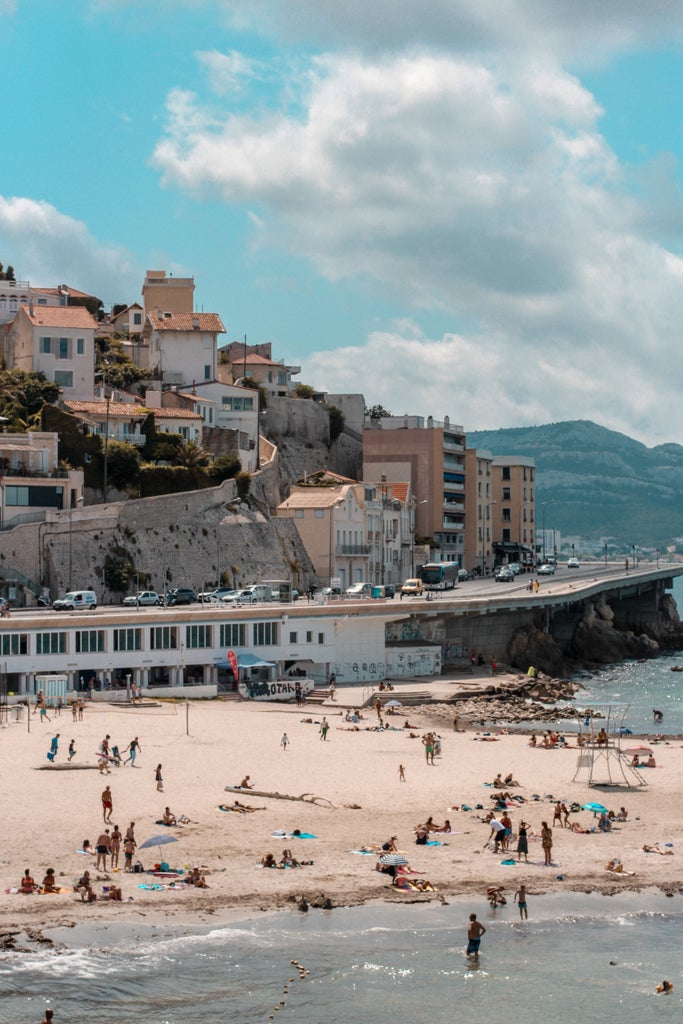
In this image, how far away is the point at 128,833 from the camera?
3466 centimetres

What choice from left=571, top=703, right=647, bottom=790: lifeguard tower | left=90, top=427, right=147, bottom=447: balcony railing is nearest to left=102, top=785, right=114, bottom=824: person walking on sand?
left=571, top=703, right=647, bottom=790: lifeguard tower

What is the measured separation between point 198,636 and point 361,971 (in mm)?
36766

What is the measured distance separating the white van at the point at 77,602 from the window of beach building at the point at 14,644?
375 inches

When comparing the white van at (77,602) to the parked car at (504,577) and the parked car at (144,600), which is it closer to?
the parked car at (144,600)

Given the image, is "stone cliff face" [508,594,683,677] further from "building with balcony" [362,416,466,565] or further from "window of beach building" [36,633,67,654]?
"window of beach building" [36,633,67,654]

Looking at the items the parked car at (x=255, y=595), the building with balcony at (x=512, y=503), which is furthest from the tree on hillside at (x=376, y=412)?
the parked car at (x=255, y=595)

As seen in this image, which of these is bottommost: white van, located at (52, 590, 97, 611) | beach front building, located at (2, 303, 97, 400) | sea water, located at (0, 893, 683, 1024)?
sea water, located at (0, 893, 683, 1024)

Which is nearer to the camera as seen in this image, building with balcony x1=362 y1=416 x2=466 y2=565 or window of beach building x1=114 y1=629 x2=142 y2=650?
window of beach building x1=114 y1=629 x2=142 y2=650

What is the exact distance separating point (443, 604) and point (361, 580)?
21.4 meters

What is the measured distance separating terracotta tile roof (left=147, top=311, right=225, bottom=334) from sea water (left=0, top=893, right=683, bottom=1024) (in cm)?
8217

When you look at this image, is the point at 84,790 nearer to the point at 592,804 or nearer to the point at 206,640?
the point at 592,804

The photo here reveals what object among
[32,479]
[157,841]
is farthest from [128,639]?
[157,841]

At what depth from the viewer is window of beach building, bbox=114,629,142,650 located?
204 feet

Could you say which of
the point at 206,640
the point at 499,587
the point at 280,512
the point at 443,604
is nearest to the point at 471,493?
the point at 499,587
